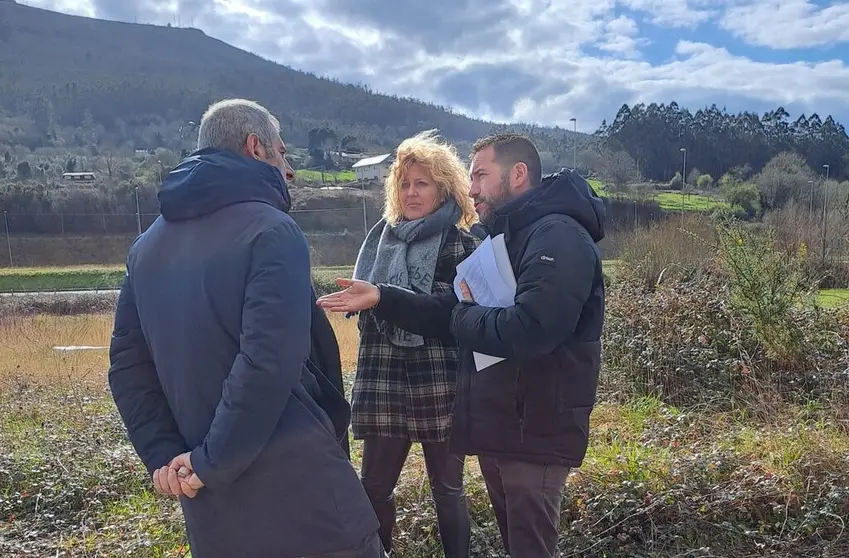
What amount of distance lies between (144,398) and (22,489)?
8.90ft

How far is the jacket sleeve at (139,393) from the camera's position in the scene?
5.72 ft

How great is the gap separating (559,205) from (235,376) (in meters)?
1.22

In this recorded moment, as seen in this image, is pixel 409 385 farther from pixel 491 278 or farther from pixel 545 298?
Answer: pixel 545 298

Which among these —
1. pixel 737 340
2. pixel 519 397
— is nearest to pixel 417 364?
pixel 519 397

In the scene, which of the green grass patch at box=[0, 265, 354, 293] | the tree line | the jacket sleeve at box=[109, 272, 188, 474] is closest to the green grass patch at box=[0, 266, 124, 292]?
the green grass patch at box=[0, 265, 354, 293]

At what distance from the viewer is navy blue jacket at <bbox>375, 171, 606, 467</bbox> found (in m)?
2.06

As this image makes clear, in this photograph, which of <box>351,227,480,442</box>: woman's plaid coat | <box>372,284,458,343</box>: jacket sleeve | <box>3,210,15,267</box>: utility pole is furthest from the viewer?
<box>3,210,15,267</box>: utility pole

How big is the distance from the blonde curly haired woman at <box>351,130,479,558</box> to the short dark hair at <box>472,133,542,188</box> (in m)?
0.51

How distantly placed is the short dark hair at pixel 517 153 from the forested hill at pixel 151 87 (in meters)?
88.8

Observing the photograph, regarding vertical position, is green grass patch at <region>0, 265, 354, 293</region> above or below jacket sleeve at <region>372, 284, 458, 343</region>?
below

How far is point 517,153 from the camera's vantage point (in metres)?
2.37

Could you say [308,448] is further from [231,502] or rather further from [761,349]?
[761,349]

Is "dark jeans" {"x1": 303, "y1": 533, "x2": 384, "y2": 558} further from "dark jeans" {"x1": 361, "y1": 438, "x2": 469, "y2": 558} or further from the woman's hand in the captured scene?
"dark jeans" {"x1": 361, "y1": 438, "x2": 469, "y2": 558}

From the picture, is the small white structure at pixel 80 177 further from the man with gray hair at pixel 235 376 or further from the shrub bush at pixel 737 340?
the man with gray hair at pixel 235 376
